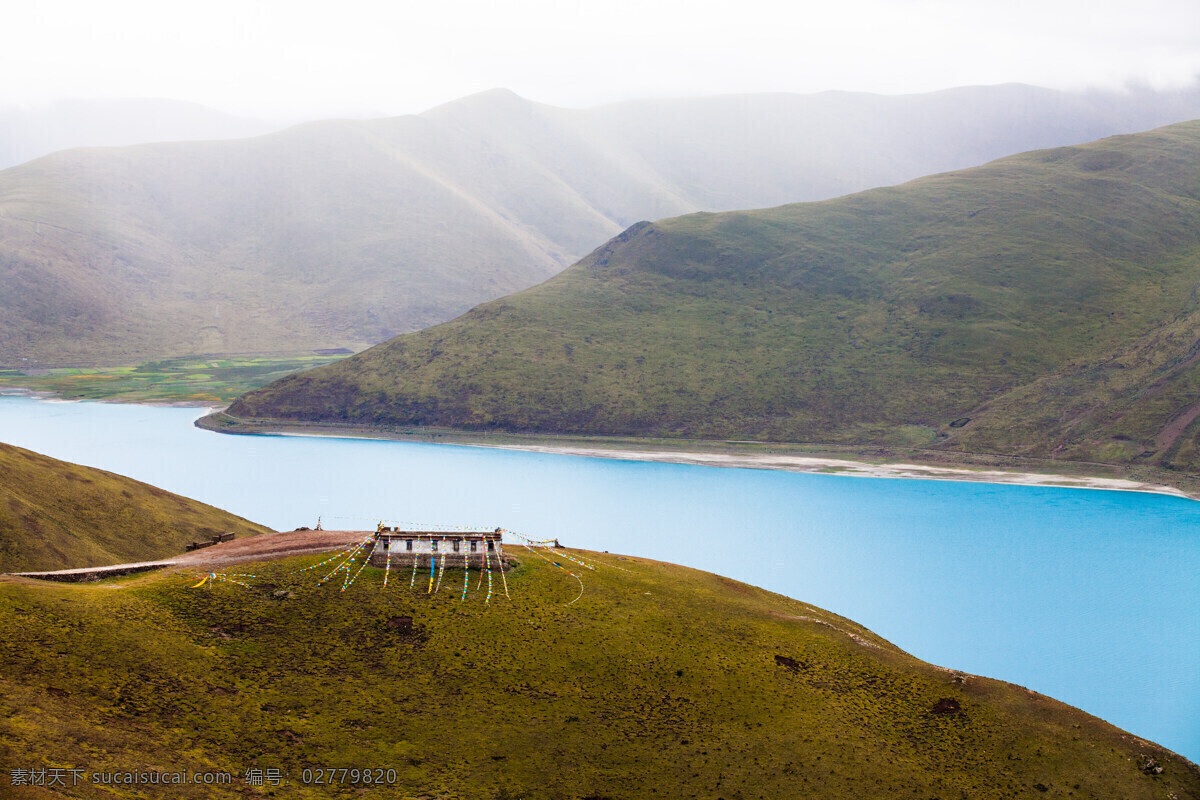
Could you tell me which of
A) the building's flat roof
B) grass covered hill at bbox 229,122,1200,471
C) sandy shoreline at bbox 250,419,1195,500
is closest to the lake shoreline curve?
sandy shoreline at bbox 250,419,1195,500

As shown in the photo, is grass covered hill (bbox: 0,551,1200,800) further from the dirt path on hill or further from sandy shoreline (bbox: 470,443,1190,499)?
sandy shoreline (bbox: 470,443,1190,499)

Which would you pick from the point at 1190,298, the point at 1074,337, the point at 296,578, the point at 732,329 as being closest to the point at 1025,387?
the point at 1074,337

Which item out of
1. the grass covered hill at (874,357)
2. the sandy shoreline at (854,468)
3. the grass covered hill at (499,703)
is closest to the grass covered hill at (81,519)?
the grass covered hill at (499,703)

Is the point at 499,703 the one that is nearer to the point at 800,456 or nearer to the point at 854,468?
the point at 854,468

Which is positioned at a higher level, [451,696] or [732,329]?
[732,329]

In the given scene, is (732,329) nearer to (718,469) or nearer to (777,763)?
(718,469)

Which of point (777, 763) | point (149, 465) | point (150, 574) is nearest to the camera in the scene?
point (777, 763)

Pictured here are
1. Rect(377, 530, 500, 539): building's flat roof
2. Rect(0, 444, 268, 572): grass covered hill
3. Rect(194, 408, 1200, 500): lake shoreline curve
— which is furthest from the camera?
Rect(194, 408, 1200, 500): lake shoreline curve
